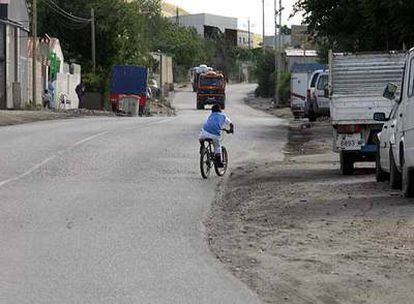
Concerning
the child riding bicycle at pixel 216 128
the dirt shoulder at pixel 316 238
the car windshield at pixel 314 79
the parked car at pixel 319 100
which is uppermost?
the car windshield at pixel 314 79

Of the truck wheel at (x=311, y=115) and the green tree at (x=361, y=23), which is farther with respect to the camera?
the truck wheel at (x=311, y=115)

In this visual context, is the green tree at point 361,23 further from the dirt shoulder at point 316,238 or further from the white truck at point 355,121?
the dirt shoulder at point 316,238

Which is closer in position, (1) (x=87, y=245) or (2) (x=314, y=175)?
(1) (x=87, y=245)

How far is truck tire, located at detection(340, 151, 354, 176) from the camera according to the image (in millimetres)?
16141

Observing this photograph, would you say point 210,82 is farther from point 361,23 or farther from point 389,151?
point 389,151

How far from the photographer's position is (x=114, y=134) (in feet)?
86.9

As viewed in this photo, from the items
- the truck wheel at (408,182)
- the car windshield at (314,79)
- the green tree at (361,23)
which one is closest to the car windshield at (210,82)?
the green tree at (361,23)

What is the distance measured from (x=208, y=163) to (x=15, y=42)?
34.8 meters

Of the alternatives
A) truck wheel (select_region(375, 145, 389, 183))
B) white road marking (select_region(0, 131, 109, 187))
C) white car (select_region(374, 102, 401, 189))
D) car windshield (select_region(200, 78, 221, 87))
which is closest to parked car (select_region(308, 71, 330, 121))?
white road marking (select_region(0, 131, 109, 187))

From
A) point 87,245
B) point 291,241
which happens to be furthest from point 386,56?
point 87,245

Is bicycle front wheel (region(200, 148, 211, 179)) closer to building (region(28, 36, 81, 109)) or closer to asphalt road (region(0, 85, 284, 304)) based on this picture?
asphalt road (region(0, 85, 284, 304))

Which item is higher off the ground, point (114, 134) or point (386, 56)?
point (386, 56)

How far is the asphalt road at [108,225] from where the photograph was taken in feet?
24.0

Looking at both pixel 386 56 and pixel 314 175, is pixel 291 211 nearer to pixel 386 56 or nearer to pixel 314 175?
pixel 314 175
